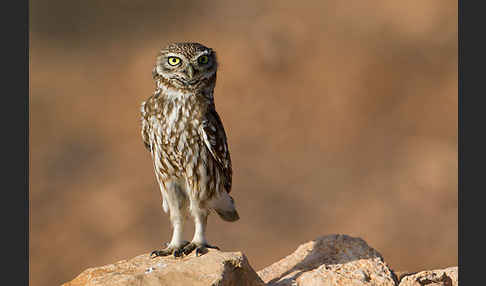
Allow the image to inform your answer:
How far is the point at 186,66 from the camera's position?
4.24 metres

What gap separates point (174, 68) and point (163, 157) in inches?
27.0

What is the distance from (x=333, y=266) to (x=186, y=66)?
1859 mm

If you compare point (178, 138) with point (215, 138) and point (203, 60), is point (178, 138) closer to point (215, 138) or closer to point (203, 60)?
point (215, 138)

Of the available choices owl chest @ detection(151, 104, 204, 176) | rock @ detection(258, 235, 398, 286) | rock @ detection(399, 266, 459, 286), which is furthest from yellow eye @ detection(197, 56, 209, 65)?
rock @ detection(399, 266, 459, 286)

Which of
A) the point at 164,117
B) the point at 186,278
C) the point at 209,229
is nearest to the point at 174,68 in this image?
the point at 164,117

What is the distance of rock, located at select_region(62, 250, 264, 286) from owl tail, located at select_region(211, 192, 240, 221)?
1.63 feet

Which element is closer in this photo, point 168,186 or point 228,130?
point 168,186

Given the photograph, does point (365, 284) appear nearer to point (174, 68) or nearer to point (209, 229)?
point (174, 68)

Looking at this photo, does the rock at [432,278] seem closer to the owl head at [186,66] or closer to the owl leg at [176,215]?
the owl leg at [176,215]

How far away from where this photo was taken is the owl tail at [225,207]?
470cm

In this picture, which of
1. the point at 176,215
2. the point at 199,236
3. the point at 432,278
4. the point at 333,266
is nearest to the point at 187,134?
the point at 176,215

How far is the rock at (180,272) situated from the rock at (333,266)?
1.41 feet

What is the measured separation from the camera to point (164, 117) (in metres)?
4.39

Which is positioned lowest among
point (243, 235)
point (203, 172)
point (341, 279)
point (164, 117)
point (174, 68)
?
point (243, 235)
